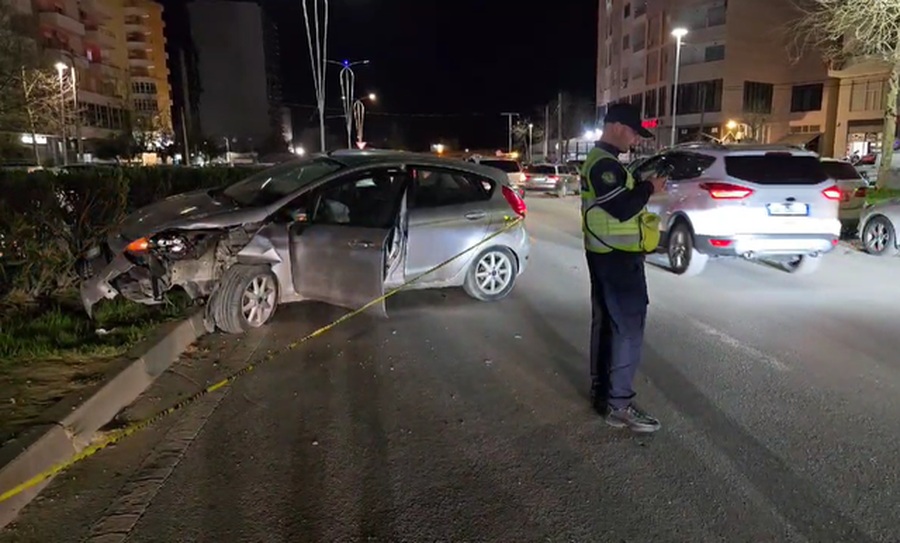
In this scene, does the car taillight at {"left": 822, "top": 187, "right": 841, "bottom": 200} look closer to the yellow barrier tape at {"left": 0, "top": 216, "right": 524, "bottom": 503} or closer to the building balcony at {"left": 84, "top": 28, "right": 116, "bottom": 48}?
the yellow barrier tape at {"left": 0, "top": 216, "right": 524, "bottom": 503}

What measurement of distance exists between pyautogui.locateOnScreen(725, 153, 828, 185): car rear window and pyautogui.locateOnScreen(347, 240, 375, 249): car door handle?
195 inches

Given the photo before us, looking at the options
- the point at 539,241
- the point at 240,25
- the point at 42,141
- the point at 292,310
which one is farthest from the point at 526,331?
the point at 240,25

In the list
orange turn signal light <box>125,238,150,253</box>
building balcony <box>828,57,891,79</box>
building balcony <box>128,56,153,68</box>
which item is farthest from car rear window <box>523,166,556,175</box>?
building balcony <box>128,56,153,68</box>

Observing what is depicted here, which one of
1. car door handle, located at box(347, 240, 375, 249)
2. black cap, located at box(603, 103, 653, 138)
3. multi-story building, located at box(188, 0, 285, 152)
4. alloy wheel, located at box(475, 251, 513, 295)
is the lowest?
alloy wheel, located at box(475, 251, 513, 295)

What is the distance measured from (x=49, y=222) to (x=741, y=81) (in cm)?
5844

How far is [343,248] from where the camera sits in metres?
6.11

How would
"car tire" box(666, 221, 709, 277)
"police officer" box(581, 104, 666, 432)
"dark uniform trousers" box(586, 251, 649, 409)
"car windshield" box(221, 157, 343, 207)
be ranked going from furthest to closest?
"car tire" box(666, 221, 709, 277), "car windshield" box(221, 157, 343, 207), "dark uniform trousers" box(586, 251, 649, 409), "police officer" box(581, 104, 666, 432)

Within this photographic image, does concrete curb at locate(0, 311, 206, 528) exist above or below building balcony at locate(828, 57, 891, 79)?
below

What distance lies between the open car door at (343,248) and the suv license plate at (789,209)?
490 centimetres

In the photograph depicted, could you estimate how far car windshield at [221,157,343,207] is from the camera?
256 inches

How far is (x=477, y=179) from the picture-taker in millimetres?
7621

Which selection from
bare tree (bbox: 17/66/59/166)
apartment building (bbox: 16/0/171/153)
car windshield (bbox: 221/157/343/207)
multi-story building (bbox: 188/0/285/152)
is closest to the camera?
car windshield (bbox: 221/157/343/207)

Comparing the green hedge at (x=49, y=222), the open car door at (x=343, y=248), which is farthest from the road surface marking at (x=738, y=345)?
the green hedge at (x=49, y=222)

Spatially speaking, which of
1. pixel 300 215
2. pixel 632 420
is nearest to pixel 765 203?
pixel 632 420
